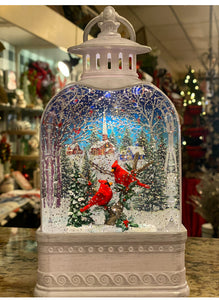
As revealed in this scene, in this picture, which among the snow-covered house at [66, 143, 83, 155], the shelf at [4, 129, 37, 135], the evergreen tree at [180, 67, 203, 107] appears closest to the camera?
the snow-covered house at [66, 143, 83, 155]

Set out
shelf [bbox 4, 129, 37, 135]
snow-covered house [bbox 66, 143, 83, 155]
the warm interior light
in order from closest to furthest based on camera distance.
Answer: snow-covered house [bbox 66, 143, 83, 155], shelf [bbox 4, 129, 37, 135], the warm interior light

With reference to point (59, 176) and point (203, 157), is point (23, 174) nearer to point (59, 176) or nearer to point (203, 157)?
point (203, 157)

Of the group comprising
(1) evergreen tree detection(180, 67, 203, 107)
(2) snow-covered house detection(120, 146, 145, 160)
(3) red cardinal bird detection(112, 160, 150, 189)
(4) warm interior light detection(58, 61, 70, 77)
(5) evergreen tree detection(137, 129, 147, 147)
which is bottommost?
(3) red cardinal bird detection(112, 160, 150, 189)

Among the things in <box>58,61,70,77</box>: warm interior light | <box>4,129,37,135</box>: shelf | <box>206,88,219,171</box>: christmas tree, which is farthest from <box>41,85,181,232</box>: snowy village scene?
<box>206,88,219,171</box>: christmas tree

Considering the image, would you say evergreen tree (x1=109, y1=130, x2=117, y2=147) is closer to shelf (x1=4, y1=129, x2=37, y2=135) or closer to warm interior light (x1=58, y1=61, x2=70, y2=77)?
shelf (x1=4, y1=129, x2=37, y2=135)

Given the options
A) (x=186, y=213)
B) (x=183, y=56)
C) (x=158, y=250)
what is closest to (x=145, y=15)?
(x=183, y=56)

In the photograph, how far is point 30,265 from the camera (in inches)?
76.3

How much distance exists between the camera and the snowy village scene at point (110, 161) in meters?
1.59

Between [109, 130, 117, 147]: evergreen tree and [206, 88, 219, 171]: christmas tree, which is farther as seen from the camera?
[206, 88, 219, 171]: christmas tree

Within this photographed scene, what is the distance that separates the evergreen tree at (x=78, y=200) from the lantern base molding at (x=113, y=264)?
0.09m

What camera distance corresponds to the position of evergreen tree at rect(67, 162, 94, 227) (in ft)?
5.20

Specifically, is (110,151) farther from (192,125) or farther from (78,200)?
(192,125)

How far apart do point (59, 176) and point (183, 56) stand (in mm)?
4100

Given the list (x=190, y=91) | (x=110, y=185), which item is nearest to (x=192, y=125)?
(x=190, y=91)
